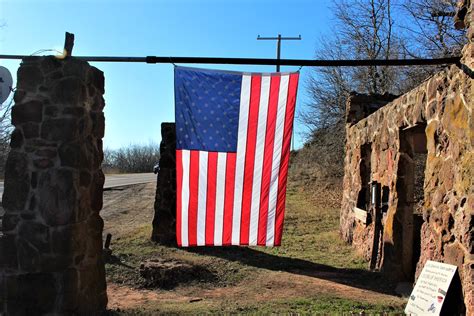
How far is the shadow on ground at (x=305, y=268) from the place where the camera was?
774 cm

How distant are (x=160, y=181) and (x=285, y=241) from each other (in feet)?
10.9

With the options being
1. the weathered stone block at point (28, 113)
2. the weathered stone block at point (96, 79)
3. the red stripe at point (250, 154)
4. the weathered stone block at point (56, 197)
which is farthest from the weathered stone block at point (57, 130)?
the red stripe at point (250, 154)

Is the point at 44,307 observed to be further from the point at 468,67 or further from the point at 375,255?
the point at 375,255

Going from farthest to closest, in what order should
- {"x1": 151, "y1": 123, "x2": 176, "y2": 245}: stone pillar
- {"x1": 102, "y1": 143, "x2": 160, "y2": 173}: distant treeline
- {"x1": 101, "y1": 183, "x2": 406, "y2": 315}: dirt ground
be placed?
{"x1": 102, "y1": 143, "x2": 160, "y2": 173}: distant treeline → {"x1": 151, "y1": 123, "x2": 176, "y2": 245}: stone pillar → {"x1": 101, "y1": 183, "x2": 406, "y2": 315}: dirt ground

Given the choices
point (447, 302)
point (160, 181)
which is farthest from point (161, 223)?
point (447, 302)

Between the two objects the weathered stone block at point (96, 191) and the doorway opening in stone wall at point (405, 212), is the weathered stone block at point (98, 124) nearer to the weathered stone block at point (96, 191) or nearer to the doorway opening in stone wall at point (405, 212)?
the weathered stone block at point (96, 191)

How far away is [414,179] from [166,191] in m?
5.88

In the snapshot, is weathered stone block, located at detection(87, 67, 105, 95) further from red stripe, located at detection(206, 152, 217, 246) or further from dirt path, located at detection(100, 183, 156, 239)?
dirt path, located at detection(100, 183, 156, 239)

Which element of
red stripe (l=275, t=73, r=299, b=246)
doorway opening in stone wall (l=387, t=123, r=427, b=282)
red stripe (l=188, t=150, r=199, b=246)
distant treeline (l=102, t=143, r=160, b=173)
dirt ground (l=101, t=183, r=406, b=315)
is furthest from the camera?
distant treeline (l=102, t=143, r=160, b=173)

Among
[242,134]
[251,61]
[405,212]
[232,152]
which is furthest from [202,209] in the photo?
[405,212]

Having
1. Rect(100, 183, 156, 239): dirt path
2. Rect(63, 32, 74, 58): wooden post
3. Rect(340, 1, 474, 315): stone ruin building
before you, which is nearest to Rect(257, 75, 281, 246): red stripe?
Rect(340, 1, 474, 315): stone ruin building

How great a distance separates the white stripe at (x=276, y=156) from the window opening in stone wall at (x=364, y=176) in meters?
5.30

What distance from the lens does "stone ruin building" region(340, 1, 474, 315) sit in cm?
492

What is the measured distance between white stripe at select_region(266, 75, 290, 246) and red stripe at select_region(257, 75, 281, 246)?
4 cm
